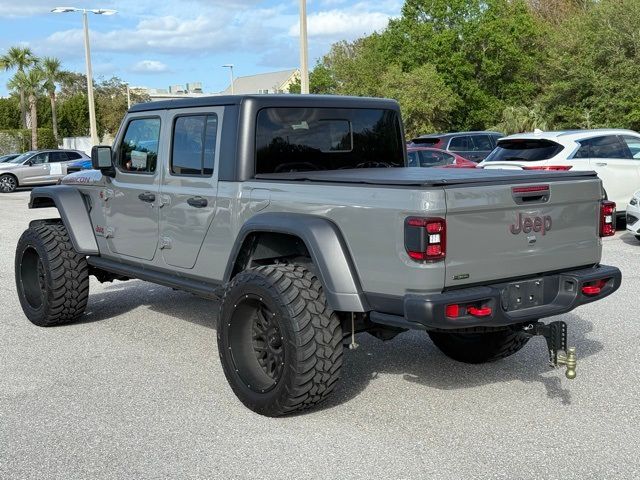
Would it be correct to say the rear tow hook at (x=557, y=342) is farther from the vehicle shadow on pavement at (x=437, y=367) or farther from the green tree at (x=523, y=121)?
the green tree at (x=523, y=121)


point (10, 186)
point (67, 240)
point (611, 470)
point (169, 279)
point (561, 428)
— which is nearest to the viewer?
point (611, 470)

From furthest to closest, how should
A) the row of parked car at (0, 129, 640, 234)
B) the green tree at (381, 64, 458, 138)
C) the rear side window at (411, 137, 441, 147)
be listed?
the green tree at (381, 64, 458, 138), the rear side window at (411, 137, 441, 147), the row of parked car at (0, 129, 640, 234)

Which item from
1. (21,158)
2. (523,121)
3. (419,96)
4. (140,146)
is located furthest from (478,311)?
(419,96)

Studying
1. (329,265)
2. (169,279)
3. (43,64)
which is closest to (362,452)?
(329,265)

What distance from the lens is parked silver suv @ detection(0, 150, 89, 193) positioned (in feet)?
94.7

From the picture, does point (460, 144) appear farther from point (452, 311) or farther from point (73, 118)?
point (73, 118)

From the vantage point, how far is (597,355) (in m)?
5.95

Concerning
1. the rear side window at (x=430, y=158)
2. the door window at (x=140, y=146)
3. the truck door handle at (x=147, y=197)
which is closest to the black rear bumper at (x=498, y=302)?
the truck door handle at (x=147, y=197)

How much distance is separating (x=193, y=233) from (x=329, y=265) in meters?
1.46

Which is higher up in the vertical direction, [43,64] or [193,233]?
[43,64]

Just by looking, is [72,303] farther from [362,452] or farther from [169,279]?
[362,452]

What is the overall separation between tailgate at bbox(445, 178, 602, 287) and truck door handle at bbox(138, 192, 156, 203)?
8.59ft

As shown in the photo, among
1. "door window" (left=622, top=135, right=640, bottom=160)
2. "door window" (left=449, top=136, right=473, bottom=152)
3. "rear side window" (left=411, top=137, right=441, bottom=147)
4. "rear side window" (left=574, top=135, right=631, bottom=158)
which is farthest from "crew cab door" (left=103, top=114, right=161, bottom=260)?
"door window" (left=449, top=136, right=473, bottom=152)

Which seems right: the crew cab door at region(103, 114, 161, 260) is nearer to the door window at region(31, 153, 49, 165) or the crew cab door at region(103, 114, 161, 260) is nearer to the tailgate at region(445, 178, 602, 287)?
the tailgate at region(445, 178, 602, 287)
